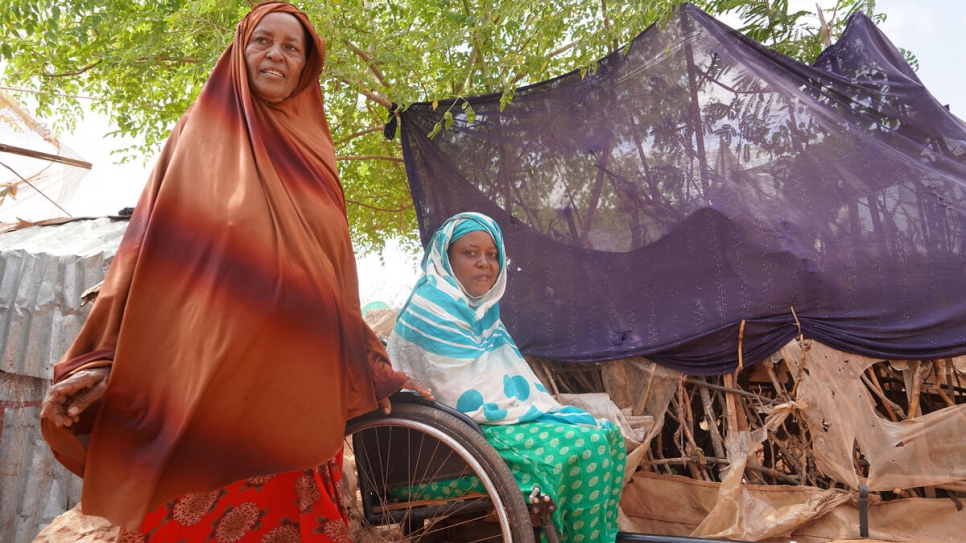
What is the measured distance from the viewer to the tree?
352cm

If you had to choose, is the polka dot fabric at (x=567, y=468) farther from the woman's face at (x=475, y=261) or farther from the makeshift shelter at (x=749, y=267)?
the makeshift shelter at (x=749, y=267)

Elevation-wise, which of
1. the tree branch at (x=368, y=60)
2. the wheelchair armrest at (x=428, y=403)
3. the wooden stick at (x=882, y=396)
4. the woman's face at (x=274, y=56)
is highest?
the tree branch at (x=368, y=60)

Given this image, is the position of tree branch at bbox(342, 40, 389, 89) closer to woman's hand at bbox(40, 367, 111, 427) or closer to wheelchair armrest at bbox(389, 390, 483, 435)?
wheelchair armrest at bbox(389, 390, 483, 435)

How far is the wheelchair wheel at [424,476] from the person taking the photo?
1852 millimetres

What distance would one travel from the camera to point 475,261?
8.46ft

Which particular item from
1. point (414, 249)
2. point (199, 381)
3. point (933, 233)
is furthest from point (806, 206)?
point (414, 249)

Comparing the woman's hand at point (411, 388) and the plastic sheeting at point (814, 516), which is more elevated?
the woman's hand at point (411, 388)

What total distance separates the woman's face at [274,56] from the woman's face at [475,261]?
0.96 m

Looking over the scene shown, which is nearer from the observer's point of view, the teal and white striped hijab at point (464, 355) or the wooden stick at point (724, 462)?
the teal and white striped hijab at point (464, 355)

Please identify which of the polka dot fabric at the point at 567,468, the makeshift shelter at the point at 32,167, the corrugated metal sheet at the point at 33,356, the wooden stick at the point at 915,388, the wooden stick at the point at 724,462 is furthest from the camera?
the makeshift shelter at the point at 32,167

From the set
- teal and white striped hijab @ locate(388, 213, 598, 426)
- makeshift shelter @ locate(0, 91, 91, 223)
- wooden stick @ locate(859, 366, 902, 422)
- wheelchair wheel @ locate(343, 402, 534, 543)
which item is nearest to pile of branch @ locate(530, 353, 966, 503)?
wooden stick @ locate(859, 366, 902, 422)

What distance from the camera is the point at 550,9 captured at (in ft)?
11.0

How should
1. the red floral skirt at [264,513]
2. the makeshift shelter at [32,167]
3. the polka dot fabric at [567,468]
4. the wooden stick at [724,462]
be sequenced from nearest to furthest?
the red floral skirt at [264,513] → the polka dot fabric at [567,468] → the wooden stick at [724,462] → the makeshift shelter at [32,167]

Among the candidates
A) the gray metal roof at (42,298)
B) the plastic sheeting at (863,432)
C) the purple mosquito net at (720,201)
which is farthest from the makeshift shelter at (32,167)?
the plastic sheeting at (863,432)
